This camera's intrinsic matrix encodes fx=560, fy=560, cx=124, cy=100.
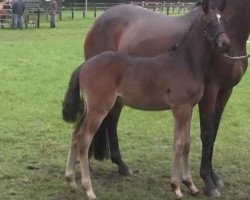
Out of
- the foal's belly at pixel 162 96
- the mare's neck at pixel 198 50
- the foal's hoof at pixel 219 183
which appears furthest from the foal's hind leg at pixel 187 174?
the mare's neck at pixel 198 50

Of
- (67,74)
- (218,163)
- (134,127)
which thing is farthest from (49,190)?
(67,74)

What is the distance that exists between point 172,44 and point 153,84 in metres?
0.75

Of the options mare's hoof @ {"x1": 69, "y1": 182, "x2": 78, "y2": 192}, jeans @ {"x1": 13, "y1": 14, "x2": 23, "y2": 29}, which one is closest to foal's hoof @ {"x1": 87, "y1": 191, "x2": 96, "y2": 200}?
mare's hoof @ {"x1": 69, "y1": 182, "x2": 78, "y2": 192}

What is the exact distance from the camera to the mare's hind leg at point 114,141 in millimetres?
6379

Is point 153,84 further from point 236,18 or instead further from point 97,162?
point 97,162

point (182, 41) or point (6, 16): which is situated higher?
point (182, 41)

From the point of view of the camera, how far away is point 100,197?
5500 mm

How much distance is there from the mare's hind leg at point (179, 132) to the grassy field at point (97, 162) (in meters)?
0.38

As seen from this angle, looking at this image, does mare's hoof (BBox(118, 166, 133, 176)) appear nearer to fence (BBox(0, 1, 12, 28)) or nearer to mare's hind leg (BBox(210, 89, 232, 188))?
mare's hind leg (BBox(210, 89, 232, 188))

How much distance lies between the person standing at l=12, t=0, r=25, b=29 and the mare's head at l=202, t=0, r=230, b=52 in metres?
25.9

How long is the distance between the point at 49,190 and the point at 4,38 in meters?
19.8

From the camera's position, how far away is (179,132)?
5.28 metres

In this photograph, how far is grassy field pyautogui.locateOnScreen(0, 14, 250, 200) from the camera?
18.8 ft

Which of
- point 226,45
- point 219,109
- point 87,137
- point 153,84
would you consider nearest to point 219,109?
point 219,109
